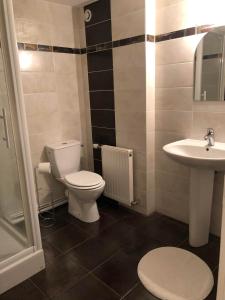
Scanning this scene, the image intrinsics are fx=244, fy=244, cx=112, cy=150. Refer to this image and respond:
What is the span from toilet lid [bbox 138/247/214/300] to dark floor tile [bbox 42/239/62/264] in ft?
2.28

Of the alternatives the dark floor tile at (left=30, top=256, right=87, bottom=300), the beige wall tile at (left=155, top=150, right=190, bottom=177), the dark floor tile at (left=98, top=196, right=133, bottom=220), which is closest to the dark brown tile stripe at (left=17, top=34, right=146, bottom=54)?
the beige wall tile at (left=155, top=150, right=190, bottom=177)

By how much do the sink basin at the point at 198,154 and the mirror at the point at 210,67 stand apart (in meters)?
0.38

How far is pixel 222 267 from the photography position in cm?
86

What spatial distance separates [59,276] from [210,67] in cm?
196

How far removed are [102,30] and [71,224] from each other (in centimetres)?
198

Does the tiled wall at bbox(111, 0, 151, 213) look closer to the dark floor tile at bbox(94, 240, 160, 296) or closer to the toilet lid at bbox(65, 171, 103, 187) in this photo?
the toilet lid at bbox(65, 171, 103, 187)

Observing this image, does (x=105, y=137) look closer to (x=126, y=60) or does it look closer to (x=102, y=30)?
(x=126, y=60)

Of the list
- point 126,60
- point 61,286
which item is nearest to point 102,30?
point 126,60

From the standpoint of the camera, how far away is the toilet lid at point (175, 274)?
158 centimetres

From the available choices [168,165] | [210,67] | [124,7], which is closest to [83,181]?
[168,165]

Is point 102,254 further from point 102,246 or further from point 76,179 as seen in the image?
point 76,179

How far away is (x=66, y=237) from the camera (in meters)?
2.26

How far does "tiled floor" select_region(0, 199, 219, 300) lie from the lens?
5.41 ft

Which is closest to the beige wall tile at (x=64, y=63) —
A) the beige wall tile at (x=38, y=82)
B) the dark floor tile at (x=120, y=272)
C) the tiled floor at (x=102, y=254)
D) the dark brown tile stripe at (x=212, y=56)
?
the beige wall tile at (x=38, y=82)
